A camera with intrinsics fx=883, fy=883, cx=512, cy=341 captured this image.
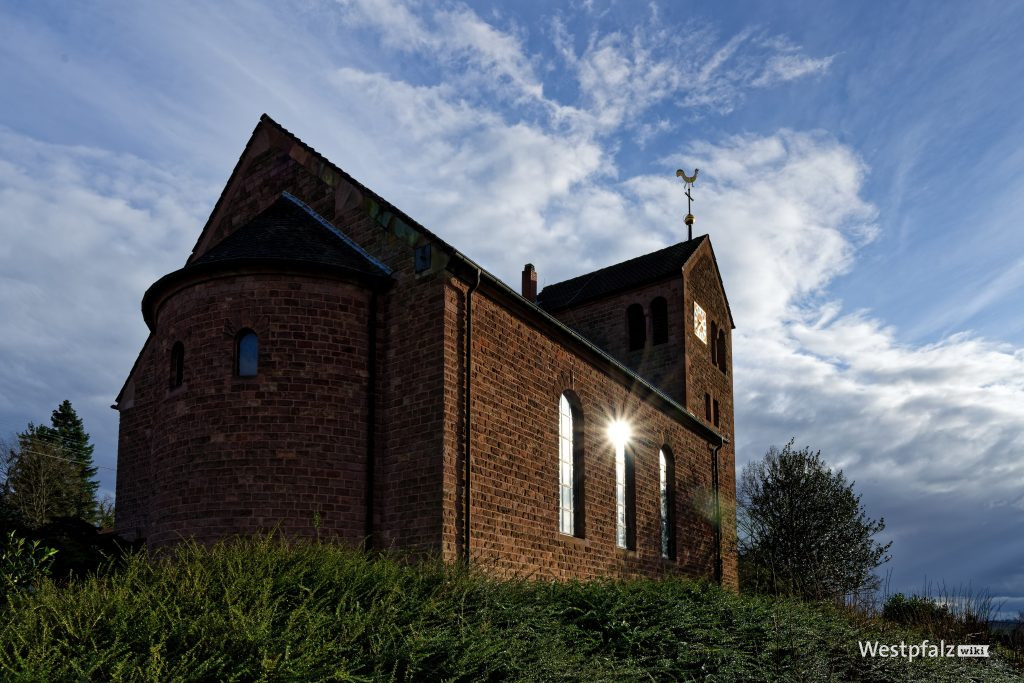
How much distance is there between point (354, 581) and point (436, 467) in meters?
4.74

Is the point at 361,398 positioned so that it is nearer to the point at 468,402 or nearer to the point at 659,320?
the point at 468,402

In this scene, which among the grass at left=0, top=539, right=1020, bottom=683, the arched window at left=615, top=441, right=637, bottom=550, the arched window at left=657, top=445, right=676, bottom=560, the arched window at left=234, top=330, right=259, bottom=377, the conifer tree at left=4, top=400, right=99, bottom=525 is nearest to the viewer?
the grass at left=0, top=539, right=1020, bottom=683

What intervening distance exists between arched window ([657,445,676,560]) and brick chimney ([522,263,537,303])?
12.7 m

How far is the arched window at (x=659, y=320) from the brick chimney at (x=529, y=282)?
568 centimetres

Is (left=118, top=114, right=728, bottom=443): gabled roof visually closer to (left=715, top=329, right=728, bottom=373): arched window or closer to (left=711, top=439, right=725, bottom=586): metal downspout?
(left=711, top=439, right=725, bottom=586): metal downspout

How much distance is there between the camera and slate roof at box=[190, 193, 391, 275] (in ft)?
47.1

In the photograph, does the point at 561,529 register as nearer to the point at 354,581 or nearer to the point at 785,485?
the point at 354,581

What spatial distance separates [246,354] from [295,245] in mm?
2030

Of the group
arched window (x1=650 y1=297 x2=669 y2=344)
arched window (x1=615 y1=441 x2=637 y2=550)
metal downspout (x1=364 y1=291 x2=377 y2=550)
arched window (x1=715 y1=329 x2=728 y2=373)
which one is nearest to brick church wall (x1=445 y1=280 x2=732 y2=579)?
arched window (x1=615 y1=441 x2=637 y2=550)

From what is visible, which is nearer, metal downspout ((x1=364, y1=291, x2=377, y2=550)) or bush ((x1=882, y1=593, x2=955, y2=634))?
metal downspout ((x1=364, y1=291, x2=377, y2=550))

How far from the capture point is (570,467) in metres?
17.2

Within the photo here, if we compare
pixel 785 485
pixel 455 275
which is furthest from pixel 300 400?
pixel 785 485

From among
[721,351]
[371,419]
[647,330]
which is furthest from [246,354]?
[721,351]

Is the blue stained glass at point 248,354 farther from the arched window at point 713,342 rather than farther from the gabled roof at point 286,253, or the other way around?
the arched window at point 713,342
